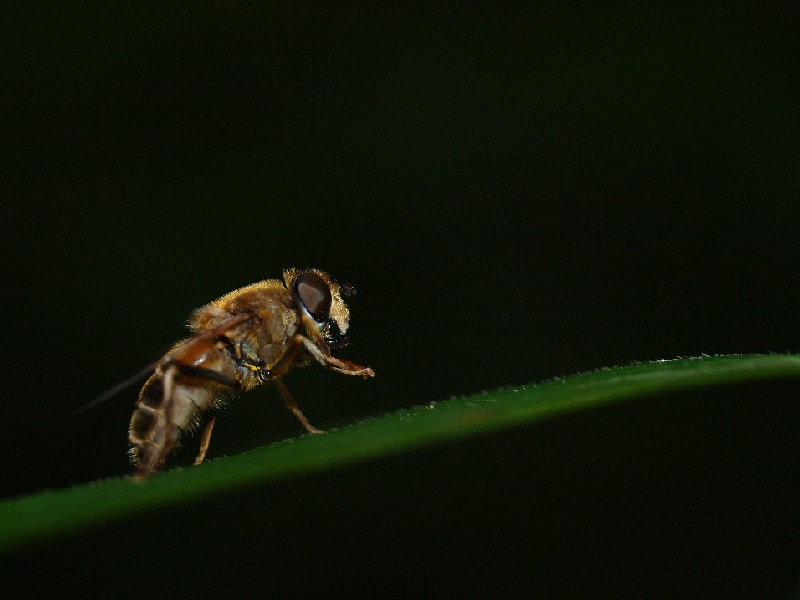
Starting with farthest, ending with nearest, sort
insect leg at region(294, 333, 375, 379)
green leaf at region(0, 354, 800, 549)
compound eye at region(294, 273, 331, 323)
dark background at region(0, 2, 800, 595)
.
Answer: dark background at region(0, 2, 800, 595) < compound eye at region(294, 273, 331, 323) < insect leg at region(294, 333, 375, 379) < green leaf at region(0, 354, 800, 549)

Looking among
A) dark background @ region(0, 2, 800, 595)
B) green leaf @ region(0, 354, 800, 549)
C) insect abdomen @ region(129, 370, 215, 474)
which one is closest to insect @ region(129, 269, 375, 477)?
insect abdomen @ region(129, 370, 215, 474)

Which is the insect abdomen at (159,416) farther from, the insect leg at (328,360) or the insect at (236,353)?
the insect leg at (328,360)

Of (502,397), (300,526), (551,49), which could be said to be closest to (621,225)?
(551,49)

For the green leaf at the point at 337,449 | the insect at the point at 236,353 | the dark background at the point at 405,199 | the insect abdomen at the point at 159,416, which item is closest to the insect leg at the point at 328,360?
the insect at the point at 236,353

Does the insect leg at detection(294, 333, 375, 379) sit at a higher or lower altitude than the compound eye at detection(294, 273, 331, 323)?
lower

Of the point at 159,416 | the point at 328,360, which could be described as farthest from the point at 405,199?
the point at 159,416

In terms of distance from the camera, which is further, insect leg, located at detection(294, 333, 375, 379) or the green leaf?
insect leg, located at detection(294, 333, 375, 379)

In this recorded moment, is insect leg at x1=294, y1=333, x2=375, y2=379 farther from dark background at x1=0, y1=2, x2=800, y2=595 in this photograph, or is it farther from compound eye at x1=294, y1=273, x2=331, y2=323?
dark background at x1=0, y1=2, x2=800, y2=595

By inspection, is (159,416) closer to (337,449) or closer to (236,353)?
(236,353)
